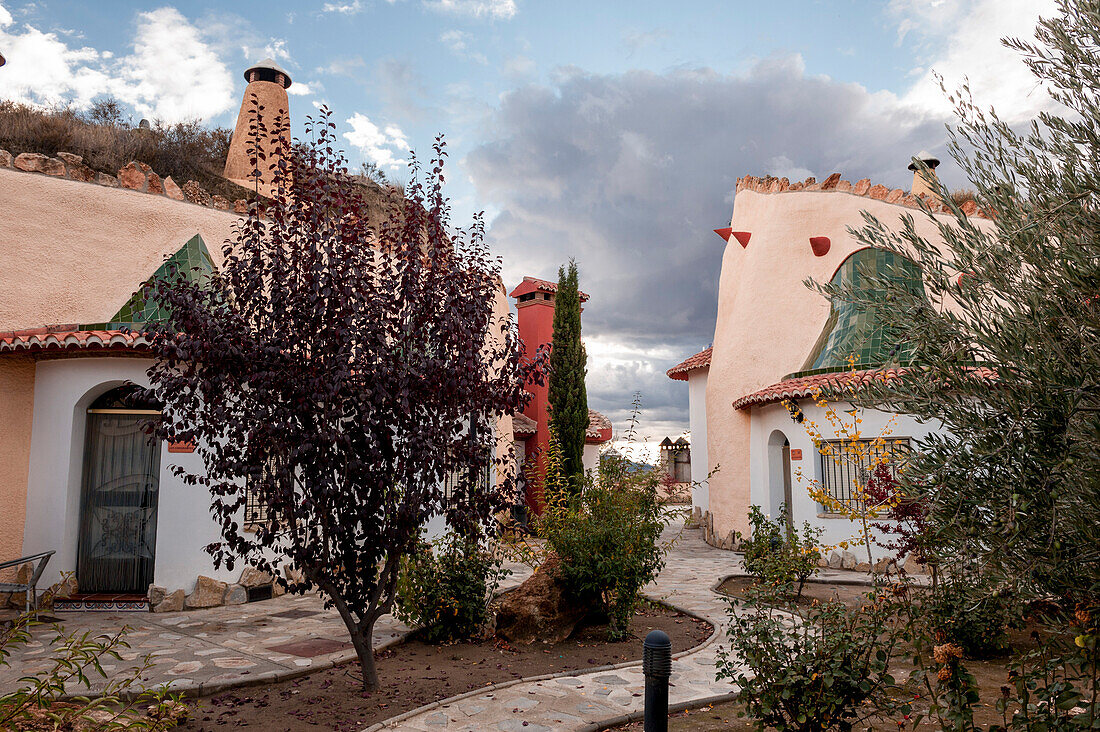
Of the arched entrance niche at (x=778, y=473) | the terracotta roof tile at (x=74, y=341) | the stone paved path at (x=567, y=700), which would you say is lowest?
the stone paved path at (x=567, y=700)

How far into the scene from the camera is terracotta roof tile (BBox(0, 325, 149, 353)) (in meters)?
9.71

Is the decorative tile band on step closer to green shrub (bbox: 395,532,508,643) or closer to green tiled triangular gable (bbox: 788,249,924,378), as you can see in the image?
green shrub (bbox: 395,532,508,643)

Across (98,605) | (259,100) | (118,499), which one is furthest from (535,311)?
(98,605)

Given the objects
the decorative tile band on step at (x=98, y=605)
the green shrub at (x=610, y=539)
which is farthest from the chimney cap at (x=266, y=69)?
the green shrub at (x=610, y=539)

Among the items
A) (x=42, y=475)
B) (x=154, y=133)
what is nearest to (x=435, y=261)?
(x=42, y=475)

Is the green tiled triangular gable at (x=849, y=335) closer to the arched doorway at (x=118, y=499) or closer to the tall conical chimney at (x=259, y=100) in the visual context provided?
the arched doorway at (x=118, y=499)

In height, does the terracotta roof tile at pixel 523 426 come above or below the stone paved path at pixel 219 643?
above

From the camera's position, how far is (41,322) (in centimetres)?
1168

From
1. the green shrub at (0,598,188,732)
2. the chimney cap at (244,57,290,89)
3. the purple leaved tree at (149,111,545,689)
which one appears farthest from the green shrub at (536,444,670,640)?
the chimney cap at (244,57,290,89)

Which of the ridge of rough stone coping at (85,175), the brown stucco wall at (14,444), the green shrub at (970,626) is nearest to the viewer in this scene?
the green shrub at (970,626)

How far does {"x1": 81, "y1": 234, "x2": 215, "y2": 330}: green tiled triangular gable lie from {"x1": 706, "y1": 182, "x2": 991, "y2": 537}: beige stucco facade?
1225 centimetres

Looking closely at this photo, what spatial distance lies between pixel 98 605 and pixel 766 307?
47.9 ft

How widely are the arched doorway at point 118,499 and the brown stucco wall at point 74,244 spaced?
7.72ft

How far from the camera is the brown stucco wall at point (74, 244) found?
1159 centimetres
